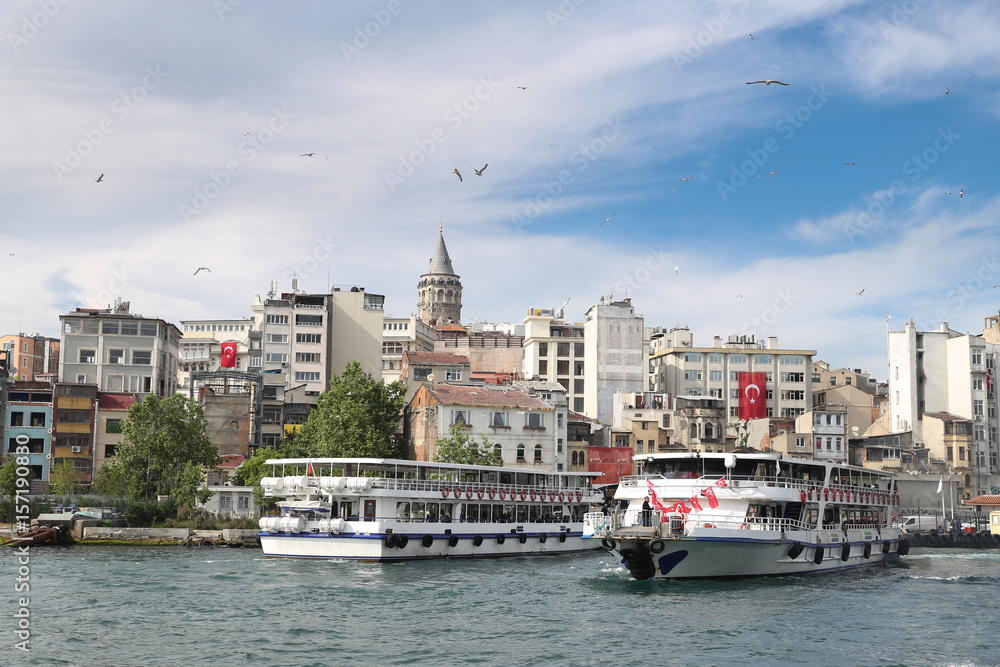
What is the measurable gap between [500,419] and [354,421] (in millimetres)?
10967

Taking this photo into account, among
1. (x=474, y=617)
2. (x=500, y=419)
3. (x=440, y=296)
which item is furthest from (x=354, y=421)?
(x=440, y=296)

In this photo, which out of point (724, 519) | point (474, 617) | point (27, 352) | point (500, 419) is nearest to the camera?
point (474, 617)

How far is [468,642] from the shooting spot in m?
27.7

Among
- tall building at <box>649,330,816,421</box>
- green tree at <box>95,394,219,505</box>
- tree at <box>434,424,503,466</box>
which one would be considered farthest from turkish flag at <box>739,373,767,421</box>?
green tree at <box>95,394,219,505</box>

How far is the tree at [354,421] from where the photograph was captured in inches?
2790

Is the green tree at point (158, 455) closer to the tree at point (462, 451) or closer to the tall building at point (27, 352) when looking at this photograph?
the tree at point (462, 451)

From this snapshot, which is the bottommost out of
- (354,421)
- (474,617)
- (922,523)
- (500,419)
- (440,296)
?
(474,617)

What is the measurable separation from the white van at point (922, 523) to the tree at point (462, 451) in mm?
34548

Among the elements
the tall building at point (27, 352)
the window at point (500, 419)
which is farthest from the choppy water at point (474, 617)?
the tall building at point (27, 352)

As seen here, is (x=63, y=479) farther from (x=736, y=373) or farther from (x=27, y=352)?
(x=27, y=352)

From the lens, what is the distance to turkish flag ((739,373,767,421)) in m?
105

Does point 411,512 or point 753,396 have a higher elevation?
point 753,396

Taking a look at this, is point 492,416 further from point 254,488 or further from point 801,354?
point 801,354

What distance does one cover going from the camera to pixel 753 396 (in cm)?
10644
